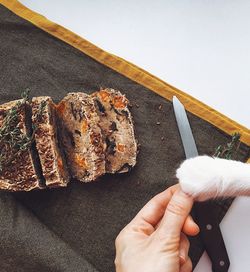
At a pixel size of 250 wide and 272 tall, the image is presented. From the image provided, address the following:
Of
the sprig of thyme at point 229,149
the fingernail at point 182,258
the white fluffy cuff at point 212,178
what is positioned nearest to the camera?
the white fluffy cuff at point 212,178

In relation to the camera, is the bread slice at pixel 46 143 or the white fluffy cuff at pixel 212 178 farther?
the bread slice at pixel 46 143

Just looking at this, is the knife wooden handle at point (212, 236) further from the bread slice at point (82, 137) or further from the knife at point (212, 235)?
the bread slice at point (82, 137)

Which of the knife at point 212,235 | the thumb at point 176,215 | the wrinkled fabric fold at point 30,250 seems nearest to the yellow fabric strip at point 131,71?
the knife at point 212,235

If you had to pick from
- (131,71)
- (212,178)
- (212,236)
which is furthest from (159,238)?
(131,71)

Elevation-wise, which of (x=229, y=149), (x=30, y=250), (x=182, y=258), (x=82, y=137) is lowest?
(x=30, y=250)

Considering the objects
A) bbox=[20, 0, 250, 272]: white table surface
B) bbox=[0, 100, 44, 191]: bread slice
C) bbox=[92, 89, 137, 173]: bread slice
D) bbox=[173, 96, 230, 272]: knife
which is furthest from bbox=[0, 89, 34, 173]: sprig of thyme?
bbox=[173, 96, 230, 272]: knife

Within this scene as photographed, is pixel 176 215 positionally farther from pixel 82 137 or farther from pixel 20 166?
pixel 20 166

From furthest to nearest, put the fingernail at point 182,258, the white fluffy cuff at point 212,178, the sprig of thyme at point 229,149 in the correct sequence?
the sprig of thyme at point 229,149, the fingernail at point 182,258, the white fluffy cuff at point 212,178
